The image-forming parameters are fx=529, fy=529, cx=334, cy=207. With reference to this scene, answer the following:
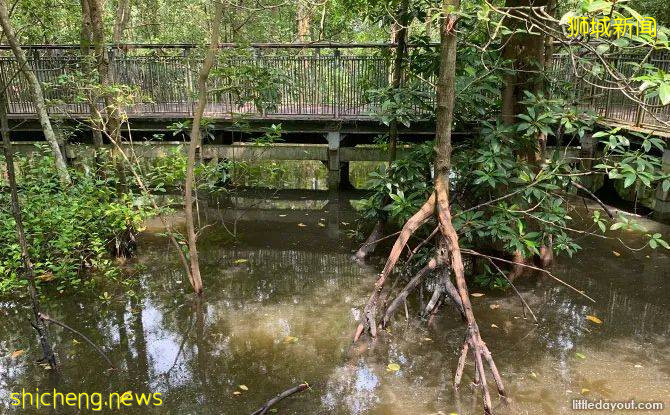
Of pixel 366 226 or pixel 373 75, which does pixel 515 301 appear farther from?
pixel 373 75

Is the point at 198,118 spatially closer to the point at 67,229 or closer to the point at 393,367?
the point at 67,229

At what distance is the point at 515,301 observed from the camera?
5457 mm

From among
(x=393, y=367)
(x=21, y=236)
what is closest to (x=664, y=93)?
(x=393, y=367)

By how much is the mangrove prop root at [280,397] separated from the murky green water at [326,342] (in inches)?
4.0

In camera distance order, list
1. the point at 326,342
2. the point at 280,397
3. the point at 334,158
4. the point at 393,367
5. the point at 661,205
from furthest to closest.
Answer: the point at 334,158
the point at 661,205
the point at 326,342
the point at 393,367
the point at 280,397

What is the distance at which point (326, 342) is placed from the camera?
4.65 m

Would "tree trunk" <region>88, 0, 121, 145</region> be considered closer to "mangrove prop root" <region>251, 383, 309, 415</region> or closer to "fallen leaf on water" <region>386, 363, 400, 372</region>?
"mangrove prop root" <region>251, 383, 309, 415</region>

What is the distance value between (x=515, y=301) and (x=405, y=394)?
208 cm

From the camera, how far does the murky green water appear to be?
3.92m

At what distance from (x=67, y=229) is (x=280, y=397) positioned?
321 centimetres

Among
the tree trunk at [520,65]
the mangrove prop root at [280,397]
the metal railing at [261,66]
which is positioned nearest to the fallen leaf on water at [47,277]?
the mangrove prop root at [280,397]

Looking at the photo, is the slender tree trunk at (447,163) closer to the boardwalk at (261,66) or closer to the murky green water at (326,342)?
the murky green water at (326,342)

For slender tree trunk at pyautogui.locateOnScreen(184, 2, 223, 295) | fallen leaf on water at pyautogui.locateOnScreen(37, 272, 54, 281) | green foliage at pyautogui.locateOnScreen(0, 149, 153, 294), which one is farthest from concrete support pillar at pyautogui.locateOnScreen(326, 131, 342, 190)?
fallen leaf on water at pyautogui.locateOnScreen(37, 272, 54, 281)

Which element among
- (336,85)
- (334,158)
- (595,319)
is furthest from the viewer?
(334,158)
